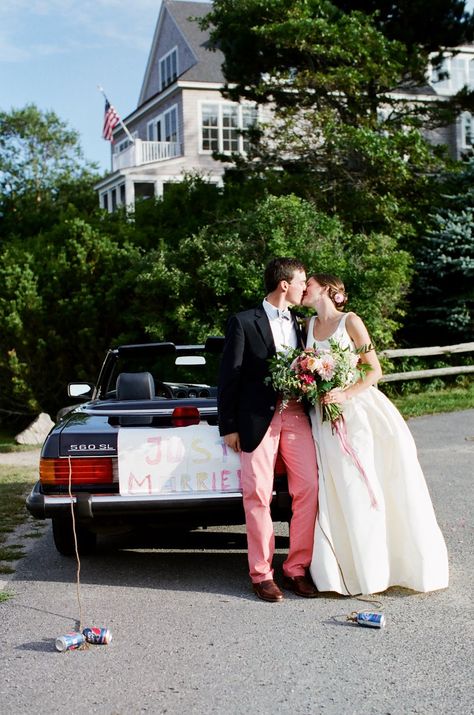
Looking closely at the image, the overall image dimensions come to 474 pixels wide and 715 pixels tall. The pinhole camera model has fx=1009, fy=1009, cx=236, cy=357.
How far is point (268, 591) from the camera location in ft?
19.1

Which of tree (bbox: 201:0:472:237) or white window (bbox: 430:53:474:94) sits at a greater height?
white window (bbox: 430:53:474:94)

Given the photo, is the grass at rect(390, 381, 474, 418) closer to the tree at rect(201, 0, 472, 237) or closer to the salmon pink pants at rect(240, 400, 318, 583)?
the tree at rect(201, 0, 472, 237)

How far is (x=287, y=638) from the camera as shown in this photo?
5.04 m

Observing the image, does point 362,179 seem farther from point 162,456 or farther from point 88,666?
point 88,666

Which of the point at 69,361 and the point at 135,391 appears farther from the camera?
the point at 69,361

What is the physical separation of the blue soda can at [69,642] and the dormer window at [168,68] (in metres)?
35.7

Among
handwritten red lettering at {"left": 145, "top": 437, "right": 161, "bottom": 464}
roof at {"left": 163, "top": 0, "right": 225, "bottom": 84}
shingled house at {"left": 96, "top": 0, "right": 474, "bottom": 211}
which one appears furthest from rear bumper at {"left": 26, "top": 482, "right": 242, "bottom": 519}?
roof at {"left": 163, "top": 0, "right": 225, "bottom": 84}

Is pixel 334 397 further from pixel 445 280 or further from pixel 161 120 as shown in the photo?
pixel 161 120

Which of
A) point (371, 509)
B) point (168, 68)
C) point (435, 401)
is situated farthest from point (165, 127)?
point (371, 509)

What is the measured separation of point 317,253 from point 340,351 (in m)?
11.6

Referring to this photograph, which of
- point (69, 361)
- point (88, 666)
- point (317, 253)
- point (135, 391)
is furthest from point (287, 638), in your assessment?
point (69, 361)

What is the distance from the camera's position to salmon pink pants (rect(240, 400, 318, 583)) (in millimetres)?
5957

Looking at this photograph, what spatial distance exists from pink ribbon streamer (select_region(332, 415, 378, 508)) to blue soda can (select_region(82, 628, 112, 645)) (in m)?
1.76

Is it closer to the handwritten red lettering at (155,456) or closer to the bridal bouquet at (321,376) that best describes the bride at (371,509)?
the bridal bouquet at (321,376)
